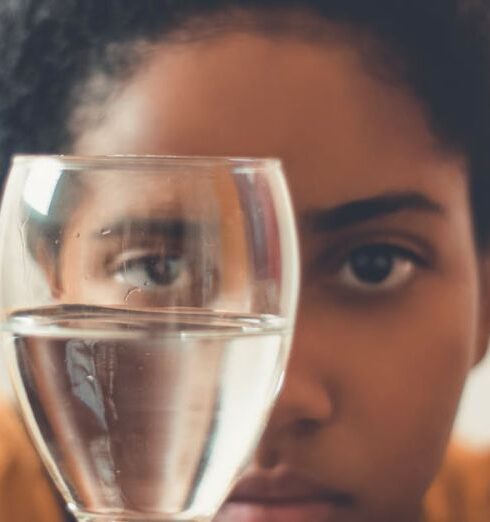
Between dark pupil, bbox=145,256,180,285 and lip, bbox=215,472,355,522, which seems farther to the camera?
lip, bbox=215,472,355,522

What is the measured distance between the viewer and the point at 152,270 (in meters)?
0.35

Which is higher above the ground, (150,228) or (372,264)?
(372,264)

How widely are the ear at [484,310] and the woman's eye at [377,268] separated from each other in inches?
2.4

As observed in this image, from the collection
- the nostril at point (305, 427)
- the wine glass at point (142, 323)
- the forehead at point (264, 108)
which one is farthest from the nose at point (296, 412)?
the wine glass at point (142, 323)

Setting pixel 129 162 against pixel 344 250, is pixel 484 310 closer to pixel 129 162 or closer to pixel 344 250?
pixel 344 250

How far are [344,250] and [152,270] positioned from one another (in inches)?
11.9

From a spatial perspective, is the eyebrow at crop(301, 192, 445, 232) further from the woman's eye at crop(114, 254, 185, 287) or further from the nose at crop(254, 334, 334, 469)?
the woman's eye at crop(114, 254, 185, 287)

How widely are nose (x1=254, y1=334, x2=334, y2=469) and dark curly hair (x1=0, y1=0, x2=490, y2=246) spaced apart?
6.8 inches

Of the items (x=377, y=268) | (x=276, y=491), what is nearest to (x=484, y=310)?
(x=377, y=268)

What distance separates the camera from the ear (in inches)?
27.4

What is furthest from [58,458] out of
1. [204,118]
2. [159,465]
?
[204,118]

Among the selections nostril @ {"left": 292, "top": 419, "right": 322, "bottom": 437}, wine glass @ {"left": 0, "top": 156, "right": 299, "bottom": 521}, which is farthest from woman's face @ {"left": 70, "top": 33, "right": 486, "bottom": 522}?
wine glass @ {"left": 0, "top": 156, "right": 299, "bottom": 521}

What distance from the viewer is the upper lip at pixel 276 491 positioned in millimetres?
650

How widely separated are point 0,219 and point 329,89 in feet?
0.94
